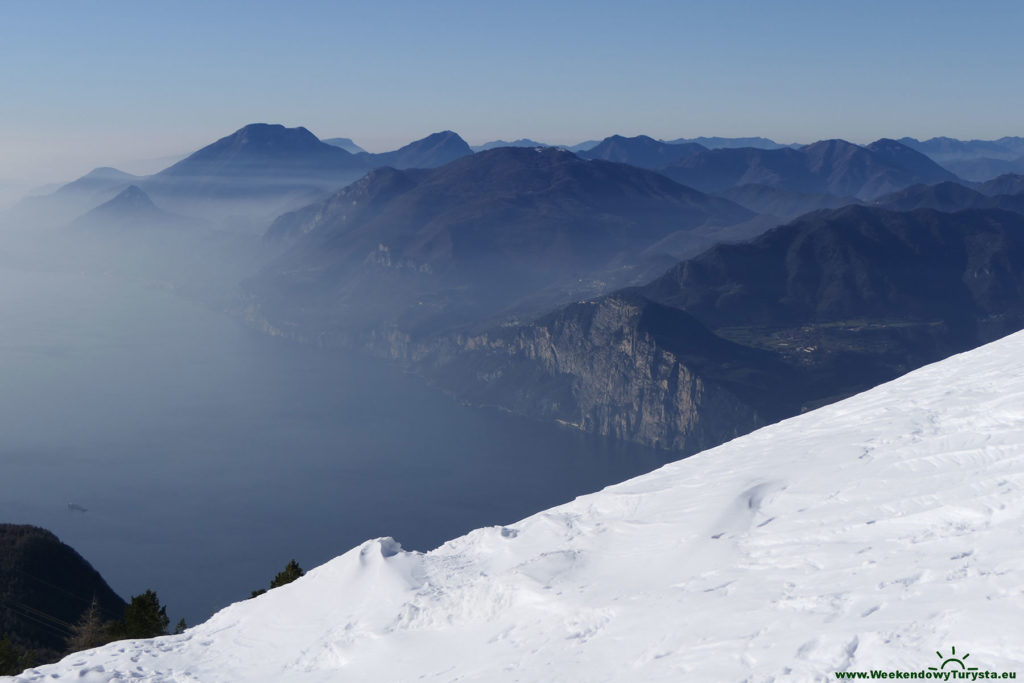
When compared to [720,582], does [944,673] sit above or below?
below

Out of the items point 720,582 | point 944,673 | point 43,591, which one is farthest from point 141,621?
Answer: point 43,591

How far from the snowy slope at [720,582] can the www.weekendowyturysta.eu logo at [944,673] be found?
134 mm

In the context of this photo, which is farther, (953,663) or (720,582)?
(720,582)

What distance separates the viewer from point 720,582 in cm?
1794

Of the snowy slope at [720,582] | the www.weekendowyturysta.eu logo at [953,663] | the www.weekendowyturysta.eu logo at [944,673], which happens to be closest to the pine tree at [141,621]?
the snowy slope at [720,582]

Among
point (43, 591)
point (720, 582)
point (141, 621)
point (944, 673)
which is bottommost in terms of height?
point (944, 673)

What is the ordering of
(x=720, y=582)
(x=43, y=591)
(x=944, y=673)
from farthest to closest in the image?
(x=43, y=591)
(x=720, y=582)
(x=944, y=673)

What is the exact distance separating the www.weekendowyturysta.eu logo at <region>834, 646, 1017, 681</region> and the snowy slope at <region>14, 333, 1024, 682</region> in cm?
13

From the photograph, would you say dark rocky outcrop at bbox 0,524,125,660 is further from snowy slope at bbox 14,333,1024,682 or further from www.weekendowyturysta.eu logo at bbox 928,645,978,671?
www.weekendowyturysta.eu logo at bbox 928,645,978,671

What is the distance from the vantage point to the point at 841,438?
24953 millimetres

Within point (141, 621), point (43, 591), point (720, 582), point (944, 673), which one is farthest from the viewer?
point (43, 591)

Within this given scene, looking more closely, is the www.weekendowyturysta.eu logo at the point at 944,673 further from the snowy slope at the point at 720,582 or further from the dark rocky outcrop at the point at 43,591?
the dark rocky outcrop at the point at 43,591

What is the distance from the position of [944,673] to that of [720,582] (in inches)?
218

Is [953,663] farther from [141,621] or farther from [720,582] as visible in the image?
[141,621]
